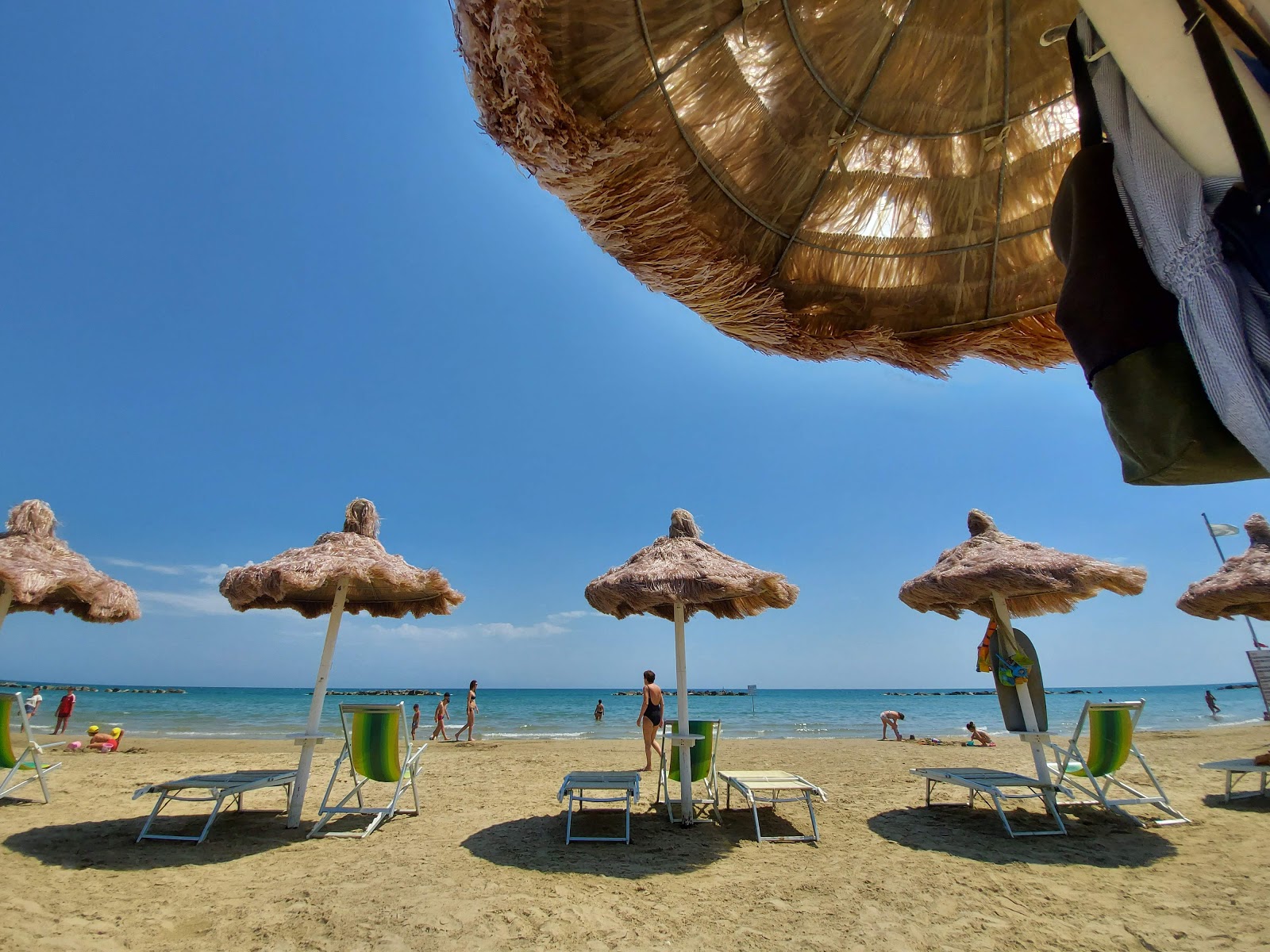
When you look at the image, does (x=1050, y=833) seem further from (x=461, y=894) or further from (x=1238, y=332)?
(x=1238, y=332)

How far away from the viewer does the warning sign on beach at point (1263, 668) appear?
27.4 ft

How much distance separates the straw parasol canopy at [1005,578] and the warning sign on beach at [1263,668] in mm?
4965

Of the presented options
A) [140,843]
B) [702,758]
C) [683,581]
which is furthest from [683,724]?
[140,843]

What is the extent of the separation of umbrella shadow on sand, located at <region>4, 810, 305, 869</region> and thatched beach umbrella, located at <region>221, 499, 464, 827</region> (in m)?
0.35

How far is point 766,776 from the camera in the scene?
518cm

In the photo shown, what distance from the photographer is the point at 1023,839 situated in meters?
4.59

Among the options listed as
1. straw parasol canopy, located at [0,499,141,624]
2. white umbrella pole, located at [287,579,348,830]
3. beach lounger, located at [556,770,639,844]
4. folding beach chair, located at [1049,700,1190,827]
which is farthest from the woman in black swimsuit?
straw parasol canopy, located at [0,499,141,624]

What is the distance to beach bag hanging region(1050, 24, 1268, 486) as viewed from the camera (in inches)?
29.9

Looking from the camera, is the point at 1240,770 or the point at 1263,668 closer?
the point at 1240,770


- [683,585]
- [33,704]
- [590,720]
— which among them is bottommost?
[590,720]

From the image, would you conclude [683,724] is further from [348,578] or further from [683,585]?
[348,578]

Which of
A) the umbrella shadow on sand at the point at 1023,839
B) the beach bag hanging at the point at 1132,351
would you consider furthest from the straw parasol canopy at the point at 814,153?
the umbrella shadow on sand at the point at 1023,839

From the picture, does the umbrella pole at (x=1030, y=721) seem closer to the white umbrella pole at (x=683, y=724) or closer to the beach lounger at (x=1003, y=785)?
the beach lounger at (x=1003, y=785)

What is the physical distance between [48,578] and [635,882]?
6.08 meters
